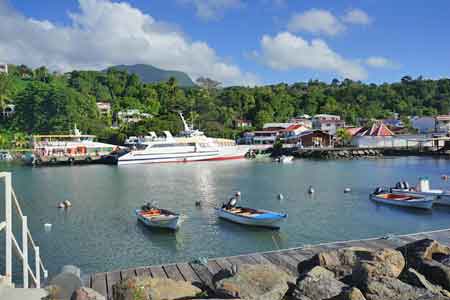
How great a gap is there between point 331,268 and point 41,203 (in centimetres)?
2430

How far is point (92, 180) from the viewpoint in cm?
4156

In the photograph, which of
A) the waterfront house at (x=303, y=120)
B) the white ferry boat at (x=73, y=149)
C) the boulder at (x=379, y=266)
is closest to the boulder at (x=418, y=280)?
the boulder at (x=379, y=266)

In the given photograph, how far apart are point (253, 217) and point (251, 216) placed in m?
0.17

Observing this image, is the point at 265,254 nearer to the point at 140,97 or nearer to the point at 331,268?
the point at 331,268

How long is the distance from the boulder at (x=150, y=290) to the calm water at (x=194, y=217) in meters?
7.99

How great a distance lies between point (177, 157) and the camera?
6203 cm

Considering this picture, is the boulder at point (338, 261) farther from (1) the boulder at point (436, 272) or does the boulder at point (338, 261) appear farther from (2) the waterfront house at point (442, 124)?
(2) the waterfront house at point (442, 124)

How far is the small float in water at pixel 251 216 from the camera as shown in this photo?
717 inches

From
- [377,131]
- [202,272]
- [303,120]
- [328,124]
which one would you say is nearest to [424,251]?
[202,272]

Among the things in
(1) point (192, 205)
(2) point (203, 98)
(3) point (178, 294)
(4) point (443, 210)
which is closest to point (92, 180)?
(1) point (192, 205)

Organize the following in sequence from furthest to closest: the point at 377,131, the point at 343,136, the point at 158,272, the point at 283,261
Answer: the point at 343,136 < the point at 377,131 < the point at 283,261 < the point at 158,272

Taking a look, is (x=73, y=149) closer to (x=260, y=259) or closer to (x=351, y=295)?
(x=260, y=259)

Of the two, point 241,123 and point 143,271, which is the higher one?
point 241,123

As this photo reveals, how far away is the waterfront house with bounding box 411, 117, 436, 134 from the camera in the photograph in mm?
87562
